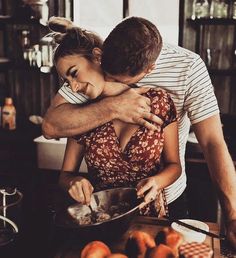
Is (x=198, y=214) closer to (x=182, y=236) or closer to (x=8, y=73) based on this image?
(x=182, y=236)

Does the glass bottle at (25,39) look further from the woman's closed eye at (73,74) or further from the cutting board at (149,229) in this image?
the cutting board at (149,229)

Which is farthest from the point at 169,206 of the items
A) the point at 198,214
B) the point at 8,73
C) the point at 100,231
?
the point at 8,73

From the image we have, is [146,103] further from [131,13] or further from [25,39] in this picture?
[25,39]

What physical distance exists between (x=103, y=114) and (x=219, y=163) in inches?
19.6

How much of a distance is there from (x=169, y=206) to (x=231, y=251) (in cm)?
53

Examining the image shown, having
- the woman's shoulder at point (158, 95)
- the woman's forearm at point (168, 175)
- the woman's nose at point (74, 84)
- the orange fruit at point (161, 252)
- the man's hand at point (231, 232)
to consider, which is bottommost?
the man's hand at point (231, 232)

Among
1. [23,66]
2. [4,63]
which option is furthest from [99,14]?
[4,63]

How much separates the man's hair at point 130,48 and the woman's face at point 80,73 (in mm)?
122

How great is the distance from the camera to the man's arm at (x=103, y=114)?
1.63 metres

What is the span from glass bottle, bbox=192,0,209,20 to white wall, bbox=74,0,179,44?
0.19 metres

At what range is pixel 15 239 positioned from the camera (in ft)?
4.63

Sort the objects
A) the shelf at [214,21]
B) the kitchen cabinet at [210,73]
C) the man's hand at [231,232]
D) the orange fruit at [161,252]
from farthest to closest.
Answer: the shelf at [214,21], the kitchen cabinet at [210,73], the man's hand at [231,232], the orange fruit at [161,252]

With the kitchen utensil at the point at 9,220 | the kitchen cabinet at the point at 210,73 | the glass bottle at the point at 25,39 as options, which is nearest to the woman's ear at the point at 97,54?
the kitchen utensil at the point at 9,220

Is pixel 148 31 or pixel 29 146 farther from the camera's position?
pixel 29 146
